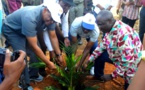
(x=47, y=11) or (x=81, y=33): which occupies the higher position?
(x=47, y=11)

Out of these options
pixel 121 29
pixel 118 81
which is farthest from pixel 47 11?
pixel 118 81

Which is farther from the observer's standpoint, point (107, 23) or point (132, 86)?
point (107, 23)

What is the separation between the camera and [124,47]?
2.65m

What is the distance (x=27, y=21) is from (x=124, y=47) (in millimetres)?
1357

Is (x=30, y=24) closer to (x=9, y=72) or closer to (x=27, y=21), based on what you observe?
(x=27, y=21)

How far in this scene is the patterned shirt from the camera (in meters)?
2.65

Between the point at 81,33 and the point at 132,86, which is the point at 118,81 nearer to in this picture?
the point at 81,33

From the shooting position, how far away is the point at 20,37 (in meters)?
3.18

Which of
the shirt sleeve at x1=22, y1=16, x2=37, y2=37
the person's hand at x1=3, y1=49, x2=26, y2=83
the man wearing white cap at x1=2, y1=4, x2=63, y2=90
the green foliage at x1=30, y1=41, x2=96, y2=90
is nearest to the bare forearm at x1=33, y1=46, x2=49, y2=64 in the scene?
the man wearing white cap at x1=2, y1=4, x2=63, y2=90

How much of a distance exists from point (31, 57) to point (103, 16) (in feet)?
4.82

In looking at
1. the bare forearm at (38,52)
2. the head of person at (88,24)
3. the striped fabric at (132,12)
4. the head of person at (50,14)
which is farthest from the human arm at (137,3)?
the bare forearm at (38,52)

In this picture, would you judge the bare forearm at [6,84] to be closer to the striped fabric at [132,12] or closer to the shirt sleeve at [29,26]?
the shirt sleeve at [29,26]

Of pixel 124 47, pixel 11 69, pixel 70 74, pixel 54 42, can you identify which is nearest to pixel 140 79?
pixel 11 69

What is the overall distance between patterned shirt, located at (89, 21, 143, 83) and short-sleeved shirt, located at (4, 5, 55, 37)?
3.35 feet
